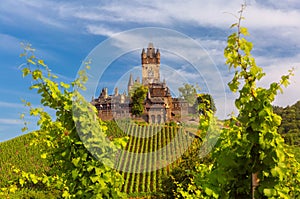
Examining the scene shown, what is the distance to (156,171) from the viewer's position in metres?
27.9

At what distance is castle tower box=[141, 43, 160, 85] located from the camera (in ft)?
29.9

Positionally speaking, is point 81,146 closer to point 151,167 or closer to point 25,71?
point 25,71

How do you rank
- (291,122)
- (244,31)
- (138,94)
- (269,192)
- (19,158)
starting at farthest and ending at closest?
(291,122)
(19,158)
(138,94)
(244,31)
(269,192)

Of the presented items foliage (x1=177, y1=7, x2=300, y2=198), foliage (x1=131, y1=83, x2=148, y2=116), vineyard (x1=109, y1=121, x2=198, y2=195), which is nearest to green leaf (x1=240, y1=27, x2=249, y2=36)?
foliage (x1=177, y1=7, x2=300, y2=198)

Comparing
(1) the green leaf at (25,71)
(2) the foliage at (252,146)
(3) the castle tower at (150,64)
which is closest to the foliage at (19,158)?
(3) the castle tower at (150,64)

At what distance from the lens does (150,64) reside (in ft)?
33.9

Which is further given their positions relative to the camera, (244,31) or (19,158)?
(19,158)

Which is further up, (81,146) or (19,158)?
(19,158)

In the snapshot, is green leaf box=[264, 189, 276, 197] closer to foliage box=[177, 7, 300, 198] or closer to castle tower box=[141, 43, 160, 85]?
foliage box=[177, 7, 300, 198]

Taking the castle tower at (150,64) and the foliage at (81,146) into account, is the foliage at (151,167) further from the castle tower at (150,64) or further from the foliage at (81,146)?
the foliage at (81,146)

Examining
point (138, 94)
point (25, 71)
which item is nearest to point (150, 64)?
point (25, 71)

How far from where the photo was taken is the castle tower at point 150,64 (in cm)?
911

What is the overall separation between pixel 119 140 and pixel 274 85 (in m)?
2.83

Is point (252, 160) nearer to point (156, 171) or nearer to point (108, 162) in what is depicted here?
point (108, 162)
